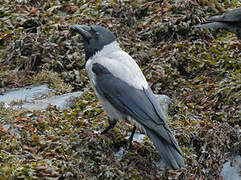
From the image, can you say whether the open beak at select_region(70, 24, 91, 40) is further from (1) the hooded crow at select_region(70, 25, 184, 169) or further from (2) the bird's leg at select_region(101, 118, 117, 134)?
(2) the bird's leg at select_region(101, 118, 117, 134)

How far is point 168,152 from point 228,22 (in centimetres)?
362

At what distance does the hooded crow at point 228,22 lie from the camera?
7309mm

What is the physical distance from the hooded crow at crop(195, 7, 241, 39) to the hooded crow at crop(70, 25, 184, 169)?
2.72m

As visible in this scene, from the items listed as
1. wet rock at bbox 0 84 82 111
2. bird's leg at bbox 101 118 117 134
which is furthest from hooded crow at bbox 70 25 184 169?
wet rock at bbox 0 84 82 111

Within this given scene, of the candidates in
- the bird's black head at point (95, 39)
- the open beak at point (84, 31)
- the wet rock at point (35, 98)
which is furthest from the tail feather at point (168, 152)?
the wet rock at point (35, 98)

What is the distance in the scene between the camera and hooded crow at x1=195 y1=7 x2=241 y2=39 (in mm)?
7309

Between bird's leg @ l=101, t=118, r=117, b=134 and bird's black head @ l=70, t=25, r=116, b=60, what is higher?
bird's black head @ l=70, t=25, r=116, b=60

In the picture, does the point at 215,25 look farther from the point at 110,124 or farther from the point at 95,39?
the point at 110,124

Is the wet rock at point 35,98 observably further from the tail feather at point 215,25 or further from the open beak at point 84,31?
the tail feather at point 215,25

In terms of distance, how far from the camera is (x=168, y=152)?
4504mm

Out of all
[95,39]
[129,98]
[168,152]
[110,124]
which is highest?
[95,39]

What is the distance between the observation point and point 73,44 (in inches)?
299

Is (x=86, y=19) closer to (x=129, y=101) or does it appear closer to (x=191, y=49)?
(x=191, y=49)

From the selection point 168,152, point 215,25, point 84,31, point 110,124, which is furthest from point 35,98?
point 215,25
